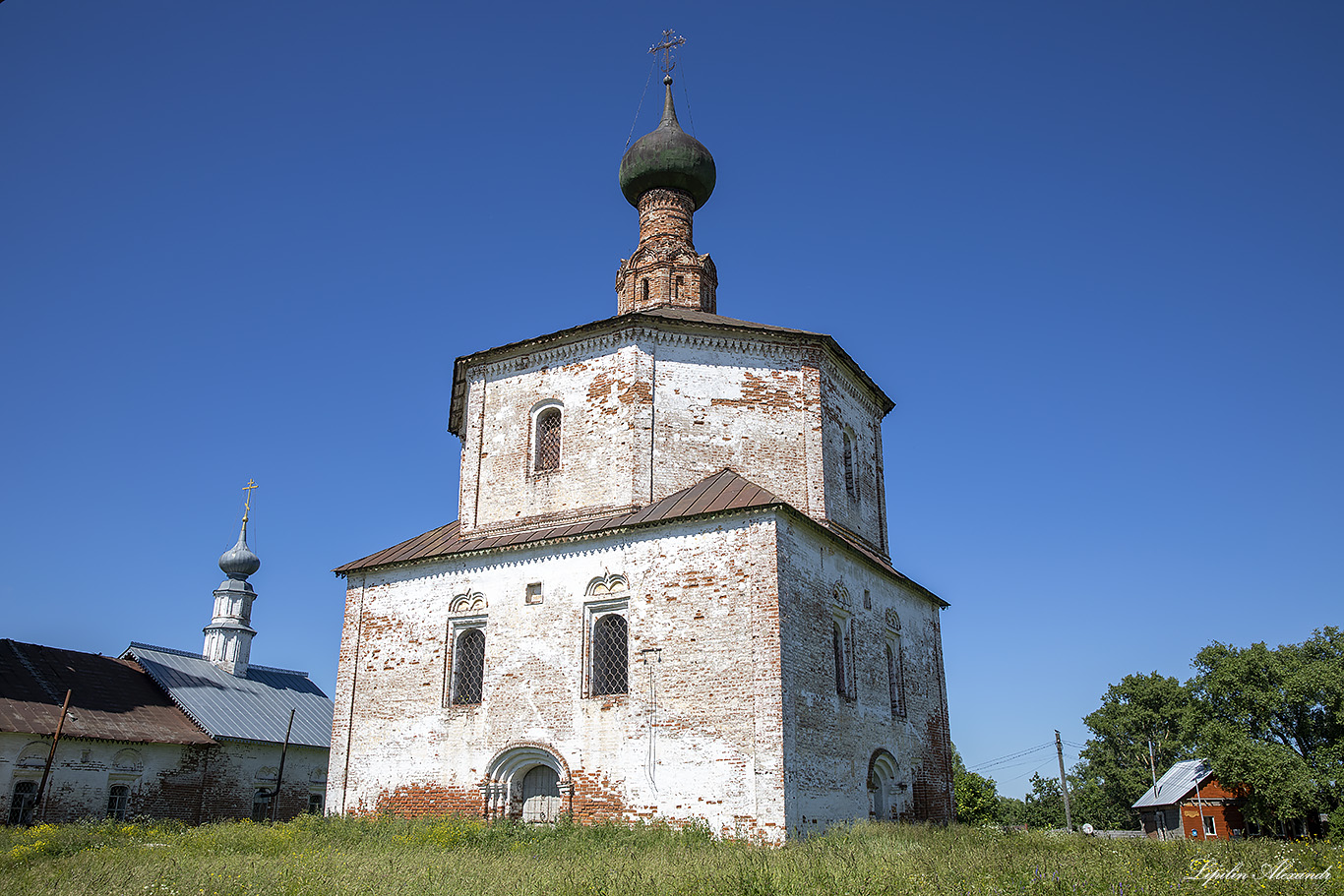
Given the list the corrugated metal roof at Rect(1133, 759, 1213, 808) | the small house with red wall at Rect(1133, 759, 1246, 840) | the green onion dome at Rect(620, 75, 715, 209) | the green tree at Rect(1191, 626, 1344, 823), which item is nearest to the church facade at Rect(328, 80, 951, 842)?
the green onion dome at Rect(620, 75, 715, 209)

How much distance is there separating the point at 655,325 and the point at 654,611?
5.16 m

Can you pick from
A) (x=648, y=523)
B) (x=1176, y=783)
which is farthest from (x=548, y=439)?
(x=1176, y=783)

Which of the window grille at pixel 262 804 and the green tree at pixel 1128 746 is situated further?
the green tree at pixel 1128 746

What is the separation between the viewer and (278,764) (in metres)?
24.9

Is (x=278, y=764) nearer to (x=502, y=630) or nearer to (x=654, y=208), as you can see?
(x=502, y=630)

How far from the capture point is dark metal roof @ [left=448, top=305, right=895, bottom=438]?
15867 millimetres

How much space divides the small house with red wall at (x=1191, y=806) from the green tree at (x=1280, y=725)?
3.28m

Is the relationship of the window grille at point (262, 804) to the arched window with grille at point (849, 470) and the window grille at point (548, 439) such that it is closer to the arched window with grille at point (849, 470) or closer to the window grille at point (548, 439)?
the window grille at point (548, 439)

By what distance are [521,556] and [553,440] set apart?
2.41 metres

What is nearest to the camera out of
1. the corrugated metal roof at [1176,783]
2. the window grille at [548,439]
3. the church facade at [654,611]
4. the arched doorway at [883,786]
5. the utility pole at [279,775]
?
the church facade at [654,611]

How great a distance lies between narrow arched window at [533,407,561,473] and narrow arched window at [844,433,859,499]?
17.6 feet

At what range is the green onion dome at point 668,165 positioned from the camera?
20.0 metres

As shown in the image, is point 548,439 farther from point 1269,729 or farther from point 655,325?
point 1269,729

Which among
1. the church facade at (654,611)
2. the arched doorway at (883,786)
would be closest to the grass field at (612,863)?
the church facade at (654,611)
